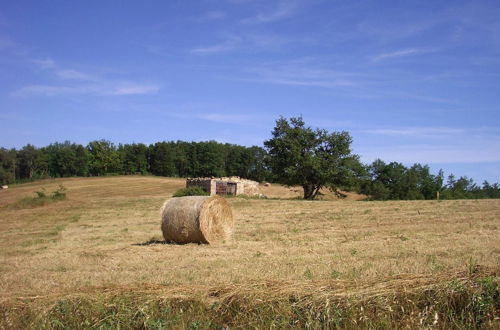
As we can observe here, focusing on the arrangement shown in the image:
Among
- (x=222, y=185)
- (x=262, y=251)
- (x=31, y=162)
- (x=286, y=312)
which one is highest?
(x=31, y=162)

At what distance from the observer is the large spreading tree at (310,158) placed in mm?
43469

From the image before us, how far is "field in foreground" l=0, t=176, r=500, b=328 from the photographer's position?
5.32 meters

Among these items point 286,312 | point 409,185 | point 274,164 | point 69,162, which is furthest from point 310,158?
point 69,162

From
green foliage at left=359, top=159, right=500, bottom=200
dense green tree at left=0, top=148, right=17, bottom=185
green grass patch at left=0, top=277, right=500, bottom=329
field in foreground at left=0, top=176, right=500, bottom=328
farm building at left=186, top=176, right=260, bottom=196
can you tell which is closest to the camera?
green grass patch at left=0, top=277, right=500, bottom=329

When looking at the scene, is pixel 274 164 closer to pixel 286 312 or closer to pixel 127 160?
pixel 286 312

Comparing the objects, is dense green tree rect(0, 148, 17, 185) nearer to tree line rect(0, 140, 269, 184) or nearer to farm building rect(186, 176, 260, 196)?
tree line rect(0, 140, 269, 184)

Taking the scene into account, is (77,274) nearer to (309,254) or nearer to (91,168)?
(309,254)

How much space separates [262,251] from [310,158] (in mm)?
31013

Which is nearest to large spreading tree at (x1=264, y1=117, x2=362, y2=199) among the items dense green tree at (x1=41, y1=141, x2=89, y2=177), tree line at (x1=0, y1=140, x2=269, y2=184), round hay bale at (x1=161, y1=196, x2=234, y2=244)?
round hay bale at (x1=161, y1=196, x2=234, y2=244)

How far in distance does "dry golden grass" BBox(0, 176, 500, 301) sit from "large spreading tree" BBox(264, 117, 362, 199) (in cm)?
1718

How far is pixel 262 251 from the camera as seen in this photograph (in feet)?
41.8

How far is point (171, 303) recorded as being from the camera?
5.57 m

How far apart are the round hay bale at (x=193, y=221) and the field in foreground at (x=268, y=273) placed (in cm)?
60

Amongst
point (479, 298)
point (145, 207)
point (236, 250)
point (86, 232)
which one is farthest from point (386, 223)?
point (145, 207)
